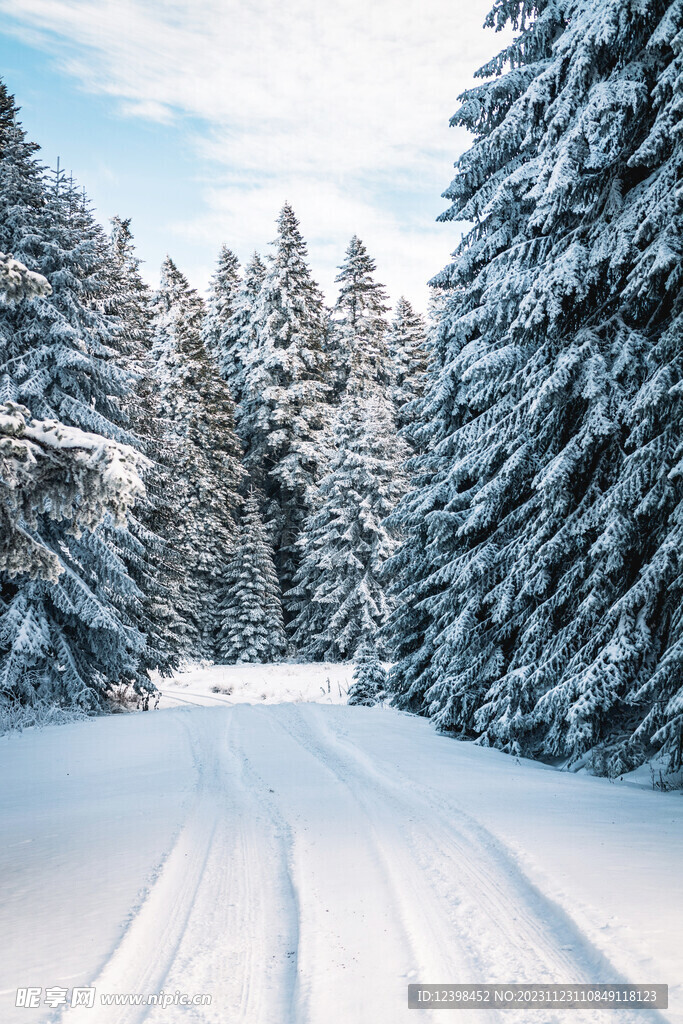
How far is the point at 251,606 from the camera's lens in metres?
29.9

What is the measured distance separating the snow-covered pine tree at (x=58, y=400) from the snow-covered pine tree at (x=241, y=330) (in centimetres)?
2245

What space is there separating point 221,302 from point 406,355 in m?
12.4

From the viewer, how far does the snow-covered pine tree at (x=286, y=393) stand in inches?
1318

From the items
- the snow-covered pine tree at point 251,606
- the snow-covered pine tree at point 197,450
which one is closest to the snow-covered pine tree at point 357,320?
the snow-covered pine tree at point 197,450

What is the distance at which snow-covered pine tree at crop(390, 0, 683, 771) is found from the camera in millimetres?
6891

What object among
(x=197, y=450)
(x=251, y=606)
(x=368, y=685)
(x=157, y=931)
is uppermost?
(x=197, y=450)

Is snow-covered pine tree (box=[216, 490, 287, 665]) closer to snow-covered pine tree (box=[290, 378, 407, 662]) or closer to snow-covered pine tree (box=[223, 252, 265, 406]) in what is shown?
snow-covered pine tree (box=[290, 378, 407, 662])

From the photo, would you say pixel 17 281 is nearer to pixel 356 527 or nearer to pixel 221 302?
pixel 356 527

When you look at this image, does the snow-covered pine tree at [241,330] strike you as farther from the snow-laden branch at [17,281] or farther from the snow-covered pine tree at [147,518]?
the snow-laden branch at [17,281]

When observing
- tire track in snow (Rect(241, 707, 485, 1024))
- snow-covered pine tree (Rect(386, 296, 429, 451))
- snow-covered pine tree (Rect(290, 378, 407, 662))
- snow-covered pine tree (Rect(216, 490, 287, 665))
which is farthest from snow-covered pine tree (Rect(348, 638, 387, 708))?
snow-covered pine tree (Rect(386, 296, 429, 451))

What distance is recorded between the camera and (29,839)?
545 centimetres

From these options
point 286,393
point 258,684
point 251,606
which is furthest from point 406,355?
point 258,684

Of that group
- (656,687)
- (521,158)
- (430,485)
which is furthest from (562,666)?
(521,158)

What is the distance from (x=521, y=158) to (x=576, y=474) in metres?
5.59
